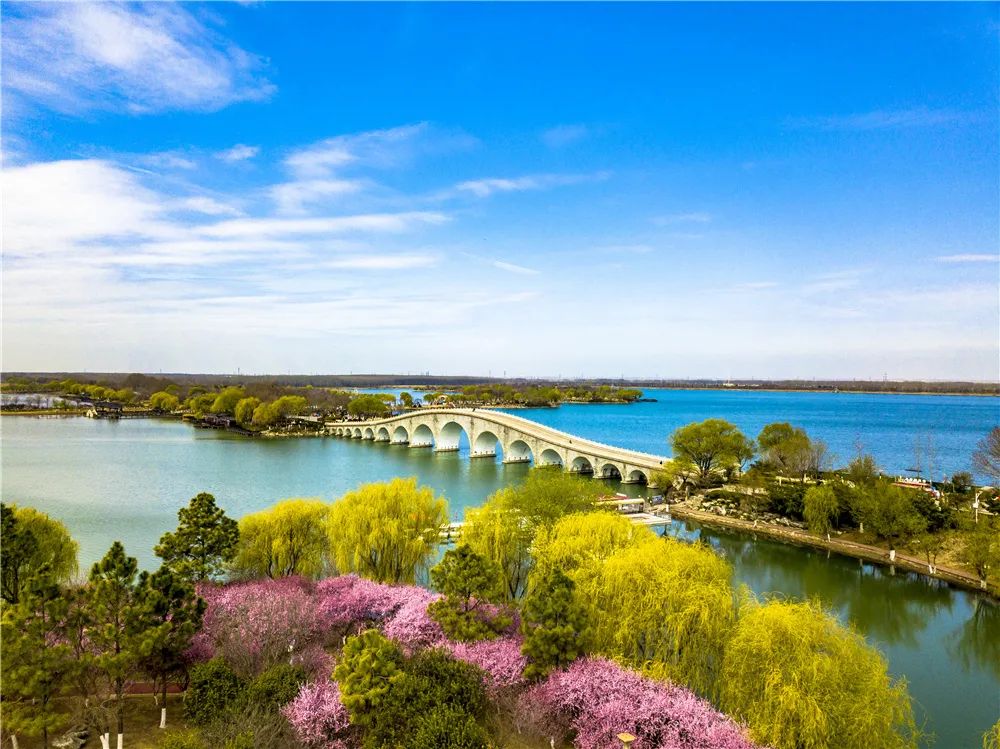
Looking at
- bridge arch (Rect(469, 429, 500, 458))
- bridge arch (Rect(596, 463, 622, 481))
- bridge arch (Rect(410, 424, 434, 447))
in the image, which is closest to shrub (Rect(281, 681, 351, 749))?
bridge arch (Rect(596, 463, 622, 481))

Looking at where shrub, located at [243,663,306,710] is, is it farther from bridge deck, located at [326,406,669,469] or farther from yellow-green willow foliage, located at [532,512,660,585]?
bridge deck, located at [326,406,669,469]

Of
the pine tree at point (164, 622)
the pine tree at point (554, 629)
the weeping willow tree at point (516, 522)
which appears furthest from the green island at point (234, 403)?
the pine tree at point (554, 629)

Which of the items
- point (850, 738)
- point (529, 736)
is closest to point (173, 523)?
point (529, 736)

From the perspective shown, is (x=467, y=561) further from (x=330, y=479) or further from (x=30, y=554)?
(x=330, y=479)

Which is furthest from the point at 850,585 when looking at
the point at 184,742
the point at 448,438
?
the point at 448,438

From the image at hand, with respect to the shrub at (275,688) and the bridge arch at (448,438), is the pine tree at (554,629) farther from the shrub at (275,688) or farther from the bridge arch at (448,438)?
the bridge arch at (448,438)
